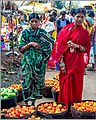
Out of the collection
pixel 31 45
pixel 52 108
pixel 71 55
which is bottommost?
pixel 52 108

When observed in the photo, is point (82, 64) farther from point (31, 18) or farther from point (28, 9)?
point (28, 9)

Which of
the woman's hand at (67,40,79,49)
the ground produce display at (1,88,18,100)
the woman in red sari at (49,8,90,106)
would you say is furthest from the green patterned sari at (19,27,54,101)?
the woman's hand at (67,40,79,49)

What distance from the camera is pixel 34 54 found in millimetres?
5926

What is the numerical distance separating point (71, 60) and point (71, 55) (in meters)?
0.10

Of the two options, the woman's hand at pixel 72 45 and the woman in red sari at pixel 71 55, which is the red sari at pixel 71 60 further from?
the woman's hand at pixel 72 45

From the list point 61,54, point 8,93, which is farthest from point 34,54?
point 8,93

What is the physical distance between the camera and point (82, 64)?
5.91 metres

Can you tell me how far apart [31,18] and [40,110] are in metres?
1.63

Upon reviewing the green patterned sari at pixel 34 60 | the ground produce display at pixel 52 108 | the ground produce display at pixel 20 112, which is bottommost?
the ground produce display at pixel 52 108

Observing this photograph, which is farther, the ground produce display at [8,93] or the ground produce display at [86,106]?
the ground produce display at [8,93]

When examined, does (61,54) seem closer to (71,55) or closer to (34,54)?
(71,55)

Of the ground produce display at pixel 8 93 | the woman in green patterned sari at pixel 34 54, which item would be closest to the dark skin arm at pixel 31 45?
the woman in green patterned sari at pixel 34 54

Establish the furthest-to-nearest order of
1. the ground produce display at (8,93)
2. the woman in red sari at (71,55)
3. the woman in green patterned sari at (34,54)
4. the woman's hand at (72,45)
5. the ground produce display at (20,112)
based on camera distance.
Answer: the ground produce display at (8,93)
the woman in green patterned sari at (34,54)
the woman in red sari at (71,55)
the woman's hand at (72,45)
the ground produce display at (20,112)

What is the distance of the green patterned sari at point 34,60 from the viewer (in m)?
5.92
